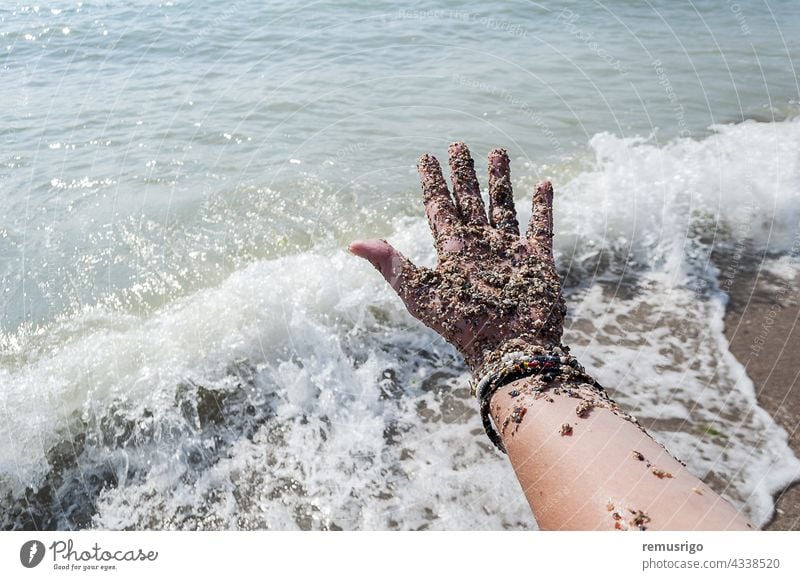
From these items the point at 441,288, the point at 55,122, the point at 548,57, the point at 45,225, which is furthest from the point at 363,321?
the point at 548,57

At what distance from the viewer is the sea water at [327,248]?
401 centimetres

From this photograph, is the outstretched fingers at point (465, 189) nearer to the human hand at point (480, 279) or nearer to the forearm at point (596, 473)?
the human hand at point (480, 279)

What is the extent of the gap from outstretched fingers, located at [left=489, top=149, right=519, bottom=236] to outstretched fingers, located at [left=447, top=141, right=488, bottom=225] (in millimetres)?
65

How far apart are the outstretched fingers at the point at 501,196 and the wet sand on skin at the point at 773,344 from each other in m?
2.61

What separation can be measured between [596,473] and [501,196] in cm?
158

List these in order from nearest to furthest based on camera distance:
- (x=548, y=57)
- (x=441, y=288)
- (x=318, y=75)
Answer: (x=441, y=288) < (x=318, y=75) < (x=548, y=57)

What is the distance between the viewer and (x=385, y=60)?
11.1m

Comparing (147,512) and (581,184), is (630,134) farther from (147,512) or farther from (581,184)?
(147,512)

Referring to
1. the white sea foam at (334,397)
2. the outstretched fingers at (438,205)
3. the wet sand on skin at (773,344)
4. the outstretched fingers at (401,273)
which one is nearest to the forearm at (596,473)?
the outstretched fingers at (401,273)

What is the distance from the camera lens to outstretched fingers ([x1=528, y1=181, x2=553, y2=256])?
277 centimetres

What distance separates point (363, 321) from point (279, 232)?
202 centimetres

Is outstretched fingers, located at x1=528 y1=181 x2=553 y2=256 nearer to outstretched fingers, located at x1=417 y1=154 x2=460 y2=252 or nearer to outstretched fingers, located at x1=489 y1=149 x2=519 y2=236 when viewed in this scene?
outstretched fingers, located at x1=489 y1=149 x2=519 y2=236

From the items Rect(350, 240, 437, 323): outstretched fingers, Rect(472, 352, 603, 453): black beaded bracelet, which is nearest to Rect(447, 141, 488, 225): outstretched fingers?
Rect(350, 240, 437, 323): outstretched fingers
